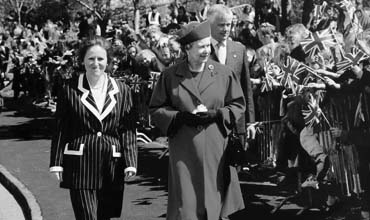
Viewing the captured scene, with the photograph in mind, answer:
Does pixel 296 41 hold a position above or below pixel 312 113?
above

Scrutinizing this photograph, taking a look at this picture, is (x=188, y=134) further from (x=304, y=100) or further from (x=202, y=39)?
(x=304, y=100)

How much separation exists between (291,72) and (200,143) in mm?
1668

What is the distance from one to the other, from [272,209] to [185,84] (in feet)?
8.10

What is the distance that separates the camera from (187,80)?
588 cm

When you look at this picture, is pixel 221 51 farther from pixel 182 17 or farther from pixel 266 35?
pixel 182 17

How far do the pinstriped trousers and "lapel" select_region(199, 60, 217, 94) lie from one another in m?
0.96

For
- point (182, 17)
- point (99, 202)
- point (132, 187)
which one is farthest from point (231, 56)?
point (182, 17)

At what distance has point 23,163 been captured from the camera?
11.8 m

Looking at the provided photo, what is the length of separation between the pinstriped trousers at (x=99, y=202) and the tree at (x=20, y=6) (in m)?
30.4

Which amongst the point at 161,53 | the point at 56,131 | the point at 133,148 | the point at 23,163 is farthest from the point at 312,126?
the point at 23,163

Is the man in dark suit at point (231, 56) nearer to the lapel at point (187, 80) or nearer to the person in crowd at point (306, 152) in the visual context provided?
the person in crowd at point (306, 152)

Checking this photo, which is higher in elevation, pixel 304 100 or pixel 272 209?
pixel 304 100

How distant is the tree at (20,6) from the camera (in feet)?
122

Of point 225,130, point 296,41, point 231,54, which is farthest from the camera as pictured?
point 296,41
